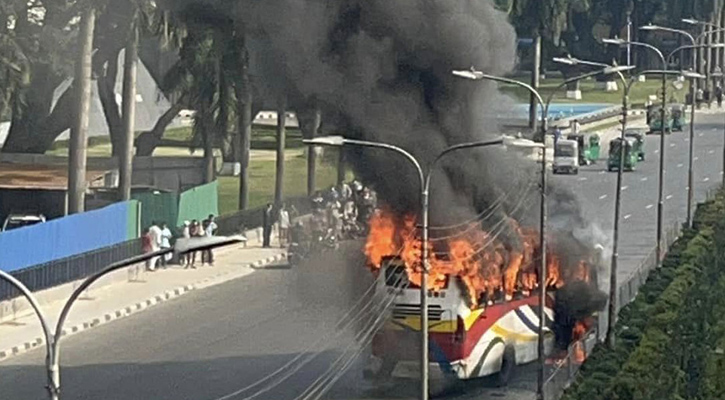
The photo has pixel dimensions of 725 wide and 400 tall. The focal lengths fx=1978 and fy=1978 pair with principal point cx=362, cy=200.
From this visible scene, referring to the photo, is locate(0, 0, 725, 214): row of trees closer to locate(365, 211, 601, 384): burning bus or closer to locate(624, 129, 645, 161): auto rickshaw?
locate(365, 211, 601, 384): burning bus

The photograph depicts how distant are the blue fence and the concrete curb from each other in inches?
89.0

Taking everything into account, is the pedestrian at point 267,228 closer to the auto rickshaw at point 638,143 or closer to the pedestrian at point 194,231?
the pedestrian at point 194,231

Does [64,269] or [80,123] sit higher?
[80,123]

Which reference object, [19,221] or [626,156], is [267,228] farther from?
[626,156]

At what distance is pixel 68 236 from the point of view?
50375mm

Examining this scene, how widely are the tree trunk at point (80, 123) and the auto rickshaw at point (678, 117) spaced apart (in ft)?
181

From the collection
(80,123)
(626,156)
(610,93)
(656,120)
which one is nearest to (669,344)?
(80,123)

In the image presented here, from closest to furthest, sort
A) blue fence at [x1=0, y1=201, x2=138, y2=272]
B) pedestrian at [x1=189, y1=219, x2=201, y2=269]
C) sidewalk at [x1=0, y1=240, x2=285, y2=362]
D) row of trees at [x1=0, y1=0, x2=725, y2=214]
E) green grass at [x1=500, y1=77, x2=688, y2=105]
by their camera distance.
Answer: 1. sidewalk at [x1=0, y1=240, x2=285, y2=362]
2. blue fence at [x1=0, y1=201, x2=138, y2=272]
3. row of trees at [x1=0, y1=0, x2=725, y2=214]
4. pedestrian at [x1=189, y1=219, x2=201, y2=269]
5. green grass at [x1=500, y1=77, x2=688, y2=105]

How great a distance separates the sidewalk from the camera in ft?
142

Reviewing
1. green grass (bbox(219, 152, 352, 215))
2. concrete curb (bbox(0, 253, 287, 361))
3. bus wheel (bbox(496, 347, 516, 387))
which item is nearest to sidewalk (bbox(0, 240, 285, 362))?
concrete curb (bbox(0, 253, 287, 361))

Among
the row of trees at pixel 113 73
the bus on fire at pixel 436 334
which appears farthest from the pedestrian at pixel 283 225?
the bus on fire at pixel 436 334

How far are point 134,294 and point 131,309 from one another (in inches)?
93.1

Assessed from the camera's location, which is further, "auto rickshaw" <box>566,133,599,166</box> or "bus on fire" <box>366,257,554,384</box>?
"auto rickshaw" <box>566,133,599,166</box>

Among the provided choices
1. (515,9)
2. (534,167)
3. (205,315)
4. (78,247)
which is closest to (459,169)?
(534,167)
